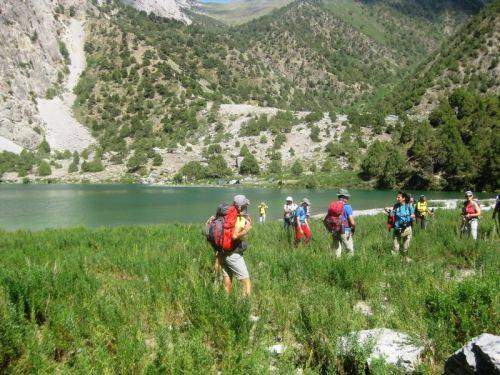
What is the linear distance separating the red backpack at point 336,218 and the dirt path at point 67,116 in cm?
12050

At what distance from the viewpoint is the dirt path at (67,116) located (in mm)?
120000

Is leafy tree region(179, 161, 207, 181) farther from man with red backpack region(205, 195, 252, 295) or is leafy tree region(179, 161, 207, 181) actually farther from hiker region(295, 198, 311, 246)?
man with red backpack region(205, 195, 252, 295)

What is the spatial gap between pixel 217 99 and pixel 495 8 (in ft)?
268

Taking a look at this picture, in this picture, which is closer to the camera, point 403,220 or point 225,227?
Answer: point 225,227

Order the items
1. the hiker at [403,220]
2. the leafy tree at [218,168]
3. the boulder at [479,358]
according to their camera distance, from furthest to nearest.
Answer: the leafy tree at [218,168] < the hiker at [403,220] < the boulder at [479,358]

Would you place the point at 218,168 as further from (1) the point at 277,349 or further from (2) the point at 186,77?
(1) the point at 277,349

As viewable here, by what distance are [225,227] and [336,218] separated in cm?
391

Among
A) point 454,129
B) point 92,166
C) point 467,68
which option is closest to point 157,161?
point 92,166

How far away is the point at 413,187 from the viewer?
65.2m

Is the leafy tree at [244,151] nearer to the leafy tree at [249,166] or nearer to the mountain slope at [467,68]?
the leafy tree at [249,166]

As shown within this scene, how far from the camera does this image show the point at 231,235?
21.1 ft

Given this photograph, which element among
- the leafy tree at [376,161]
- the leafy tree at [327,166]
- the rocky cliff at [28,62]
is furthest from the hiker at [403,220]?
the rocky cliff at [28,62]

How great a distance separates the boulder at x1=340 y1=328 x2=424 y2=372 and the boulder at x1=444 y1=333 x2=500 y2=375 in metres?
0.51

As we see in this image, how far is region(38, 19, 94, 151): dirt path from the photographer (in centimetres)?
12000
